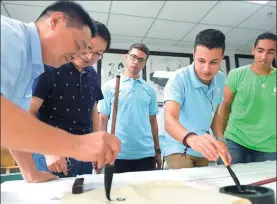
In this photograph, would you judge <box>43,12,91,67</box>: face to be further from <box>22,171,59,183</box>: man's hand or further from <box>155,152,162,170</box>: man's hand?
<box>155,152,162,170</box>: man's hand

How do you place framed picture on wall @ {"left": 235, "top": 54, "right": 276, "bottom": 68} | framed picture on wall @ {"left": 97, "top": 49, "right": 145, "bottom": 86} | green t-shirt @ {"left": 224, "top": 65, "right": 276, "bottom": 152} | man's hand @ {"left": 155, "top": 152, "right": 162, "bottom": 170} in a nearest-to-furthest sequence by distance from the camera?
green t-shirt @ {"left": 224, "top": 65, "right": 276, "bottom": 152} < man's hand @ {"left": 155, "top": 152, "right": 162, "bottom": 170} < framed picture on wall @ {"left": 97, "top": 49, "right": 145, "bottom": 86} < framed picture on wall @ {"left": 235, "top": 54, "right": 276, "bottom": 68}

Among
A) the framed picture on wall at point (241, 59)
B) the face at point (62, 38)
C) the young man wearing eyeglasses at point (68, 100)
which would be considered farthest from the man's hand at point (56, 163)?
the framed picture on wall at point (241, 59)

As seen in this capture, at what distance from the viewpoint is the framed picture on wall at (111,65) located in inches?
140

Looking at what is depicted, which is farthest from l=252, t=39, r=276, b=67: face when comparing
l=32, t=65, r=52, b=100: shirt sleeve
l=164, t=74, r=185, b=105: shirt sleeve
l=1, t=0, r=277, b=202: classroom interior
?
l=1, t=0, r=277, b=202: classroom interior

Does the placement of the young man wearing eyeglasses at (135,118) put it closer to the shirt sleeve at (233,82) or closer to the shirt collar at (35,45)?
the shirt sleeve at (233,82)

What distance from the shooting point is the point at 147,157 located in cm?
181

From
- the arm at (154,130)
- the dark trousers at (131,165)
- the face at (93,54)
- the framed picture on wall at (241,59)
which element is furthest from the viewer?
the framed picture on wall at (241,59)

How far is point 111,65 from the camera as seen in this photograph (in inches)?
142

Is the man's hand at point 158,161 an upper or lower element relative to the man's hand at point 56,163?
lower

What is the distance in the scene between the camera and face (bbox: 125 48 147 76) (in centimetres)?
190

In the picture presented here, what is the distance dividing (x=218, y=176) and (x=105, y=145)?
64 centimetres

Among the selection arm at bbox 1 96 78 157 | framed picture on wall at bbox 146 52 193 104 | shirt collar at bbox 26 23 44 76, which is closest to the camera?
arm at bbox 1 96 78 157

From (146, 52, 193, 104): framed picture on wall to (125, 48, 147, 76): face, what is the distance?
5.69ft

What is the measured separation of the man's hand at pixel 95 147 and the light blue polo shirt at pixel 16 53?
0.60ft
